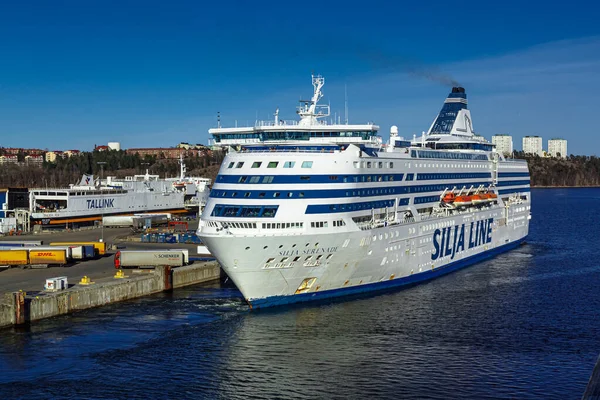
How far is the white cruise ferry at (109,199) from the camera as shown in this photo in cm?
8662

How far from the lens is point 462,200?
181ft

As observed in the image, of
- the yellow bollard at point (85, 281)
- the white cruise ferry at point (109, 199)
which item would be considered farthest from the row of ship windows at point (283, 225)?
the white cruise ferry at point (109, 199)

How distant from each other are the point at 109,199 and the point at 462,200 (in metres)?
55.8

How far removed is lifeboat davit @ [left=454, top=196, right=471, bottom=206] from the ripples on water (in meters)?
9.98

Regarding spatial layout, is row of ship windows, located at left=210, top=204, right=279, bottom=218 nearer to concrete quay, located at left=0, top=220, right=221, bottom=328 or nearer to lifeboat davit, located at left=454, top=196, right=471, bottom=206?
concrete quay, located at left=0, top=220, right=221, bottom=328

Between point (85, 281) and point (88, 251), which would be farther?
point (88, 251)

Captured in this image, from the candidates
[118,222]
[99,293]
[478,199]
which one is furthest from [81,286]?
[118,222]

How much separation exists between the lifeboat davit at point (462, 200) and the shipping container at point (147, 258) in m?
22.0

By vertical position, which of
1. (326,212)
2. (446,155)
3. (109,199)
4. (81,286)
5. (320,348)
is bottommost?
(320,348)

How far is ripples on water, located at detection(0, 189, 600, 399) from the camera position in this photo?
89.9 feet

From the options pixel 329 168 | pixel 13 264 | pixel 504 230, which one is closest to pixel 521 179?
pixel 504 230

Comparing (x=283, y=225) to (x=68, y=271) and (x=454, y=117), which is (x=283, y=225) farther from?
(x=454, y=117)

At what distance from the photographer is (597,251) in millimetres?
66188

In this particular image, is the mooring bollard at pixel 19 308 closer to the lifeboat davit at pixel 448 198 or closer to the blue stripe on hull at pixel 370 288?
the blue stripe on hull at pixel 370 288
